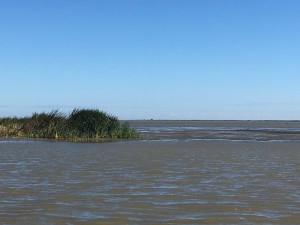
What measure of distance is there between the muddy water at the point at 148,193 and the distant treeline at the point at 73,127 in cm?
1719

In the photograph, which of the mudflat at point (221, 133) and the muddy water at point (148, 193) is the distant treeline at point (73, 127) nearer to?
the mudflat at point (221, 133)

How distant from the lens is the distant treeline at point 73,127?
33156 millimetres

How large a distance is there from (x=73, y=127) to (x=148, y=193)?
24749 mm

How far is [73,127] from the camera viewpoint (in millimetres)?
33875

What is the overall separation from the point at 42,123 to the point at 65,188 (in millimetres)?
26269

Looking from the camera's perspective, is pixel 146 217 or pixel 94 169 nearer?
pixel 146 217

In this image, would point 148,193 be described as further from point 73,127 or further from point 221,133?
point 221,133

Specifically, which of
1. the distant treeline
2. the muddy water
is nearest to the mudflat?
the distant treeline

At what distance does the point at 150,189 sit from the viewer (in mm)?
10305

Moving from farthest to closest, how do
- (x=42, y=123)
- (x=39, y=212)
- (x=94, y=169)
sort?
(x=42, y=123)
(x=94, y=169)
(x=39, y=212)

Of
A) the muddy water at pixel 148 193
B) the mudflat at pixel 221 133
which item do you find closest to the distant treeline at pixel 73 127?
the mudflat at pixel 221 133

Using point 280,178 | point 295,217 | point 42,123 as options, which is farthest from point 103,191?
point 42,123

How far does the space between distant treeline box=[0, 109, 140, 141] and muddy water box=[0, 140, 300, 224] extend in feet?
56.4

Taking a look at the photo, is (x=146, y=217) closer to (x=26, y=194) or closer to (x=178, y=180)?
(x=26, y=194)
